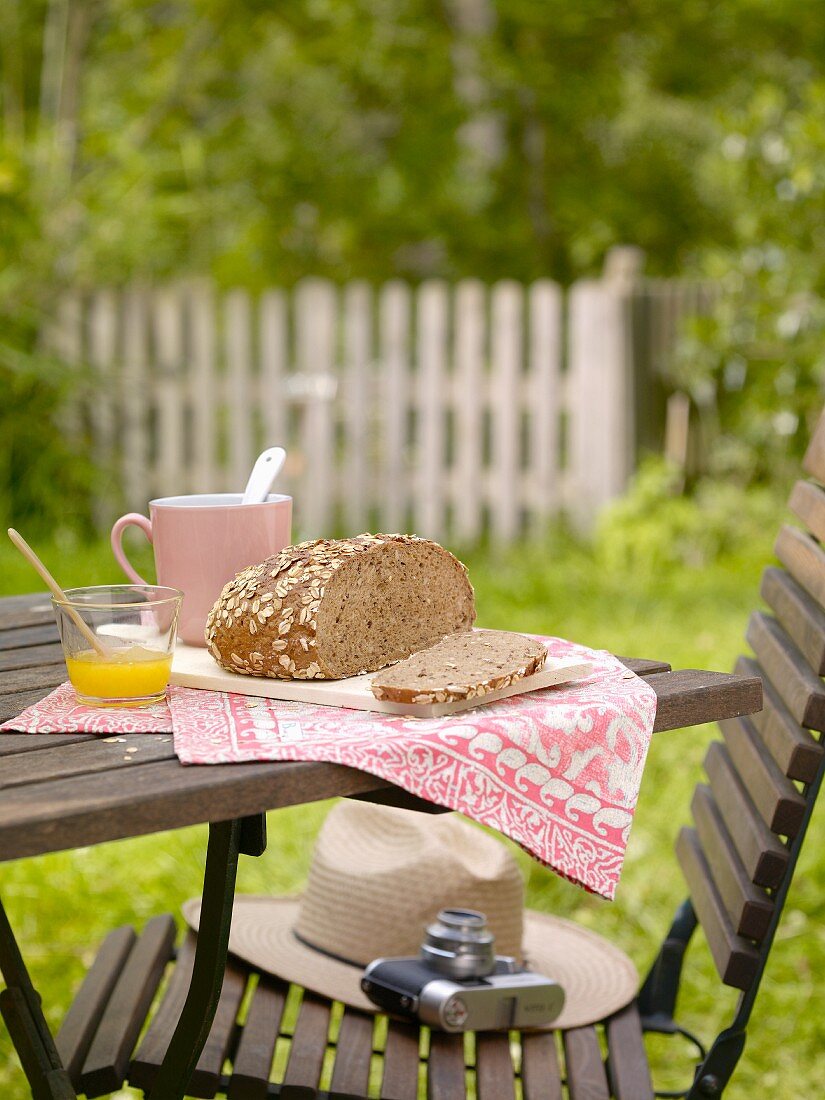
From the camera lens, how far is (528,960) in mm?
2242

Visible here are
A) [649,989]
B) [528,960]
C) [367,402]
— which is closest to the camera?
[649,989]

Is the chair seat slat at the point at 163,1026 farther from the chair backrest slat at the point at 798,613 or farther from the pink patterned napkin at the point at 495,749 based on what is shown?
the chair backrest slat at the point at 798,613

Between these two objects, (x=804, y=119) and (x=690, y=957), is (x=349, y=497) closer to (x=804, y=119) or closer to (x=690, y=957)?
(x=804, y=119)

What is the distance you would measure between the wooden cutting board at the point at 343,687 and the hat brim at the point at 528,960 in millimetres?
752

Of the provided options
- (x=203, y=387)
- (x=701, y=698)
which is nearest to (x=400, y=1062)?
(x=701, y=698)

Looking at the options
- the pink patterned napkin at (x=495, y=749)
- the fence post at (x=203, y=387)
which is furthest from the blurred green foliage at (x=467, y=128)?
the pink patterned napkin at (x=495, y=749)

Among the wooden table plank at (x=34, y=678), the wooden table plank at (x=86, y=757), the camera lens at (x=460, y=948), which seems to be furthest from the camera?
the camera lens at (x=460, y=948)

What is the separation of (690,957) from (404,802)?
2.03 meters

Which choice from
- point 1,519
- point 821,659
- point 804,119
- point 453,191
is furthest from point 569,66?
point 821,659

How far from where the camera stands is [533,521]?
22.9 ft

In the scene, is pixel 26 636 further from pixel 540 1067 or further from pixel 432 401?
pixel 432 401

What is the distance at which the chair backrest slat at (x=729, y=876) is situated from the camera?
5.69 feet

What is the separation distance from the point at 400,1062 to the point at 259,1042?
0.19 metres

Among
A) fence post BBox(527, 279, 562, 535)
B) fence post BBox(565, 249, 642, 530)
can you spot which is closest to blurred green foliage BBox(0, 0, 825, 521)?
fence post BBox(527, 279, 562, 535)
